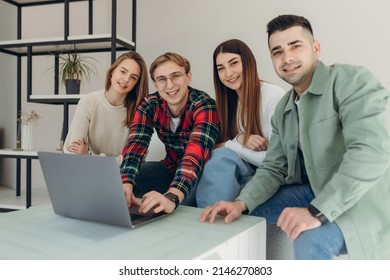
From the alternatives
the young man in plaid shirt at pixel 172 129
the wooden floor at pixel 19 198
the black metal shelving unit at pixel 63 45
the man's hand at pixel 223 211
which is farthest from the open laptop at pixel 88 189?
the wooden floor at pixel 19 198

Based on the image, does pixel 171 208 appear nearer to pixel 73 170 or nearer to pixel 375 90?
pixel 73 170

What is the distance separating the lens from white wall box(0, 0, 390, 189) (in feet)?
7.66

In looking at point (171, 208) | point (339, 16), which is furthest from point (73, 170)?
point (339, 16)

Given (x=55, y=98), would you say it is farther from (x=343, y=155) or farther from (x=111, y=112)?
(x=343, y=155)

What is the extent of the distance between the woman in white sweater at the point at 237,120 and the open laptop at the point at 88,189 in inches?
14.6

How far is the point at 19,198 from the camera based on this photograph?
9.14 ft

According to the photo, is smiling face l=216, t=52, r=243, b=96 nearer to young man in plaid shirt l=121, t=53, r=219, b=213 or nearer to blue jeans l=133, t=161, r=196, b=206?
young man in plaid shirt l=121, t=53, r=219, b=213

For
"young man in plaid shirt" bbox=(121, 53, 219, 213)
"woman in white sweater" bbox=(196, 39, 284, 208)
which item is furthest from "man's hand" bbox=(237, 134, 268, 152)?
"young man in plaid shirt" bbox=(121, 53, 219, 213)

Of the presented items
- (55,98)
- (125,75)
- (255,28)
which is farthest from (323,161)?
(55,98)

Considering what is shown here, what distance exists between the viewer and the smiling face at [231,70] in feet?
5.00

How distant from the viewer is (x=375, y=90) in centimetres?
96

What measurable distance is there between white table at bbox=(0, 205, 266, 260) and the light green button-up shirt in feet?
0.64

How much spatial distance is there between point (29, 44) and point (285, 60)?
6.64ft
